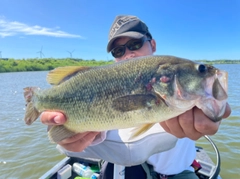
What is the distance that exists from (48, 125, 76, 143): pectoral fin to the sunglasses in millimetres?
1843

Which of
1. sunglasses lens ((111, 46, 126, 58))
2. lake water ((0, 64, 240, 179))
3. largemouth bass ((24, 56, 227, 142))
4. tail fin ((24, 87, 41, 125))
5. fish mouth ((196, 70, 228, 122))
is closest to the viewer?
fish mouth ((196, 70, 228, 122))

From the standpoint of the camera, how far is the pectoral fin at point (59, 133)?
75.2 inches

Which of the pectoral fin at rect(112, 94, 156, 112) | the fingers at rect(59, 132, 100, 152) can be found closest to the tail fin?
the fingers at rect(59, 132, 100, 152)

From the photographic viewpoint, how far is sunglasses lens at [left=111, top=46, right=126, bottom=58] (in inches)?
133

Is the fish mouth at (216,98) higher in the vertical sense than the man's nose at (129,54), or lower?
lower

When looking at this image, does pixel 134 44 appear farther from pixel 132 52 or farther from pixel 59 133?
pixel 59 133

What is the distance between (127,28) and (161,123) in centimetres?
190

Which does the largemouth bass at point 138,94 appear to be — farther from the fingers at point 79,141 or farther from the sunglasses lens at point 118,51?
the sunglasses lens at point 118,51

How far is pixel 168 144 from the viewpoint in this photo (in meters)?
2.17

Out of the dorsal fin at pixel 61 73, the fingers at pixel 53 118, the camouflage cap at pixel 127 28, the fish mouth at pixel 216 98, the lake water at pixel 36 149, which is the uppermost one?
the camouflage cap at pixel 127 28

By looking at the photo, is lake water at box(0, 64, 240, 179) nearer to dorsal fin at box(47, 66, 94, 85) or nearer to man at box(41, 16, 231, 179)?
man at box(41, 16, 231, 179)

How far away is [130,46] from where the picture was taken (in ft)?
10.8

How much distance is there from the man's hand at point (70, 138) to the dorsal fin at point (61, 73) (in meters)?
0.34

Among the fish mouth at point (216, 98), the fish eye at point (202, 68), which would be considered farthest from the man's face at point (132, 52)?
the fish mouth at point (216, 98)
